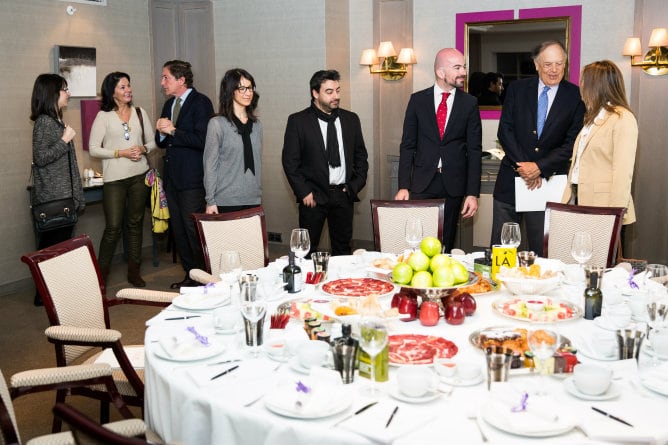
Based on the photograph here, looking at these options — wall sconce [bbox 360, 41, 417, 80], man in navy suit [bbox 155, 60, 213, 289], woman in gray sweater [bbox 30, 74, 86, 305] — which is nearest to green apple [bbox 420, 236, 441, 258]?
man in navy suit [bbox 155, 60, 213, 289]

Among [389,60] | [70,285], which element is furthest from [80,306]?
[389,60]

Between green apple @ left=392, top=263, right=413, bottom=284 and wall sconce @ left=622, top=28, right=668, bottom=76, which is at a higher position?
wall sconce @ left=622, top=28, right=668, bottom=76

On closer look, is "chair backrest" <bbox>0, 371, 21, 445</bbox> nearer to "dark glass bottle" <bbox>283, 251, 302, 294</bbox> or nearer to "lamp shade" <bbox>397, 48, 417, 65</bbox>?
"dark glass bottle" <bbox>283, 251, 302, 294</bbox>

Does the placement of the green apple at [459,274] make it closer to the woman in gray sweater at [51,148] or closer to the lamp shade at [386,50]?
the woman in gray sweater at [51,148]

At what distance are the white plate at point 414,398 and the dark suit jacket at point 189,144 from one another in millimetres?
4141

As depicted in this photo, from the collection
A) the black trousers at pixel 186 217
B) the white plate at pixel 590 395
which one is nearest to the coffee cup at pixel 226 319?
the white plate at pixel 590 395

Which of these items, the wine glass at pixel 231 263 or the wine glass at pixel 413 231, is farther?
the wine glass at pixel 413 231

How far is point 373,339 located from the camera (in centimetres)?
211

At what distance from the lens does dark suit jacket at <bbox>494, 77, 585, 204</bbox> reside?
4883 millimetres

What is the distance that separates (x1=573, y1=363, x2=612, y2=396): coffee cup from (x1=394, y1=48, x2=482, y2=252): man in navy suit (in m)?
3.03

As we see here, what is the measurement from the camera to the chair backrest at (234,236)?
13.3 feet

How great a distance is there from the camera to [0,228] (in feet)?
20.5

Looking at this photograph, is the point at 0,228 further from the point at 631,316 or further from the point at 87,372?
the point at 631,316

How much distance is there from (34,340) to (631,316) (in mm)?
3901
